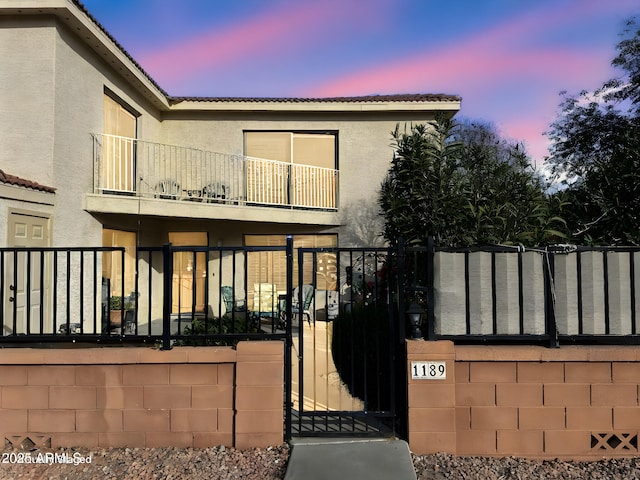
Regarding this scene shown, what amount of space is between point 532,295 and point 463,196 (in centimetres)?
205

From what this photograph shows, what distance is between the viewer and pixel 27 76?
7430 mm

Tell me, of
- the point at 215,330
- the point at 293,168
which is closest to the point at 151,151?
the point at 293,168

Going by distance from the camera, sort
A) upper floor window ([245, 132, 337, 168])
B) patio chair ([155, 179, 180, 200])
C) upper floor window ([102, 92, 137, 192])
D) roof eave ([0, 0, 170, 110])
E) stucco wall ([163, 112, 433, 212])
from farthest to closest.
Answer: upper floor window ([245, 132, 337, 168])
stucco wall ([163, 112, 433, 212])
patio chair ([155, 179, 180, 200])
upper floor window ([102, 92, 137, 192])
roof eave ([0, 0, 170, 110])

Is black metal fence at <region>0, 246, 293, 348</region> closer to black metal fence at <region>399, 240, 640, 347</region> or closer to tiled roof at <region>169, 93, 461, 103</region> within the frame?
black metal fence at <region>399, 240, 640, 347</region>

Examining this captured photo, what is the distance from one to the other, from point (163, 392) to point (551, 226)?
5.43 metres

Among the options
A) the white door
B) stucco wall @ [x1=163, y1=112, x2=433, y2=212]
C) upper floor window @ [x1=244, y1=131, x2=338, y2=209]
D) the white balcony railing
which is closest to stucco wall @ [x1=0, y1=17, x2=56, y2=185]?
the white door

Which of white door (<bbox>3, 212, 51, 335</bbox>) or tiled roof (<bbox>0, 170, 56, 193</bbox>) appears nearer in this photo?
tiled roof (<bbox>0, 170, 56, 193</bbox>)

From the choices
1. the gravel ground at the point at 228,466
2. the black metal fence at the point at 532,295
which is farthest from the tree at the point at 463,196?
the gravel ground at the point at 228,466

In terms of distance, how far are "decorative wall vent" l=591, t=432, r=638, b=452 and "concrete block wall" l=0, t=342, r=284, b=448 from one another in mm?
2997

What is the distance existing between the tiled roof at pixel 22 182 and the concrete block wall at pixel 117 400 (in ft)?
10.4

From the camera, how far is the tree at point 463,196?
5.62 metres

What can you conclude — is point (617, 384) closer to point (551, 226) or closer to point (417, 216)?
point (551, 226)

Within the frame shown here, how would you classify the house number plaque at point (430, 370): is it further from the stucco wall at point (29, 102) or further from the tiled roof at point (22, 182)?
the stucco wall at point (29, 102)

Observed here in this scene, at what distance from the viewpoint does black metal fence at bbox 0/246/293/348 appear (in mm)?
4238
